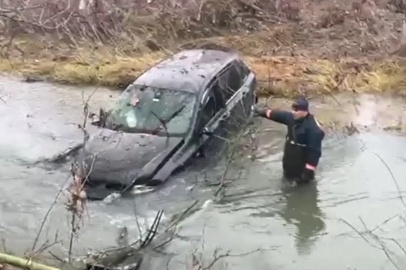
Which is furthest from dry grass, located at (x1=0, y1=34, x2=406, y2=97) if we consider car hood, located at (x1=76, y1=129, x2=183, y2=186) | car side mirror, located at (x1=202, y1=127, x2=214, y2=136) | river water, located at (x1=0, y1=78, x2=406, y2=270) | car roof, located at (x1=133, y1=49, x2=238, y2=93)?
car hood, located at (x1=76, y1=129, x2=183, y2=186)

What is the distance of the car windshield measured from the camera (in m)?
10.2

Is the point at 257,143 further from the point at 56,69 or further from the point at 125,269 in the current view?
the point at 56,69

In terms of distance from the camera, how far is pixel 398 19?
66.6 ft

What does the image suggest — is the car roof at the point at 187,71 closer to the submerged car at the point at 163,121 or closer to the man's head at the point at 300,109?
the submerged car at the point at 163,121

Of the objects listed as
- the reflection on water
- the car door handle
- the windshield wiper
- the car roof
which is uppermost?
the car roof

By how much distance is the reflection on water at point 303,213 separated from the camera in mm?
9266

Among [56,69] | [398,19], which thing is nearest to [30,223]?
[56,69]

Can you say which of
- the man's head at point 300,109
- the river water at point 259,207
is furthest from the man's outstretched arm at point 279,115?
the river water at point 259,207

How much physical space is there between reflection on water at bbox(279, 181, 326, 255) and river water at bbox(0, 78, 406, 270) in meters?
0.01

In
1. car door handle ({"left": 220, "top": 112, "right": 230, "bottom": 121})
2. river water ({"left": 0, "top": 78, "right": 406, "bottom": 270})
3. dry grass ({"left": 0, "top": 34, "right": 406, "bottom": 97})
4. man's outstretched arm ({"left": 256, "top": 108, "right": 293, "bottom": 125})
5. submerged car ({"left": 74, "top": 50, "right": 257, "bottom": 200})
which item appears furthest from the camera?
dry grass ({"left": 0, "top": 34, "right": 406, "bottom": 97})

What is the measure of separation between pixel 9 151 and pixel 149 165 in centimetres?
359

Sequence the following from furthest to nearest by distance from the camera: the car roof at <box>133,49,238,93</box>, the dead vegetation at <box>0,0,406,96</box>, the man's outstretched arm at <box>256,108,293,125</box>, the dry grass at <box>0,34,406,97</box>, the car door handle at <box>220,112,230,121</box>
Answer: the dead vegetation at <box>0,0,406,96</box>
the dry grass at <box>0,34,406,97</box>
the car door handle at <box>220,112,230,121</box>
the car roof at <box>133,49,238,93</box>
the man's outstretched arm at <box>256,108,293,125</box>

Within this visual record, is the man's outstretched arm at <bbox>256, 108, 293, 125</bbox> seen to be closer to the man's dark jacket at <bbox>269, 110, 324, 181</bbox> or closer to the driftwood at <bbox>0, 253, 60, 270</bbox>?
the man's dark jacket at <bbox>269, 110, 324, 181</bbox>

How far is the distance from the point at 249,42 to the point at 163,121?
29.6 feet
